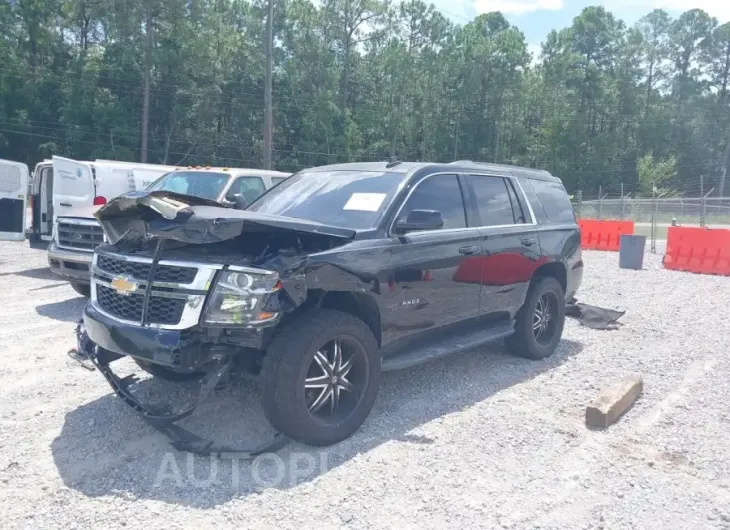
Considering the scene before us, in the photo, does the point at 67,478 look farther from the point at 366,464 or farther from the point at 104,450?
the point at 366,464

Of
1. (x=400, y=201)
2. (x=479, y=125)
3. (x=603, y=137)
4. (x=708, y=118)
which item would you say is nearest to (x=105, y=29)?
(x=479, y=125)

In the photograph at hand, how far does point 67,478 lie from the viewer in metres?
3.90

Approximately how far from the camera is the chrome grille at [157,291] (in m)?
3.98

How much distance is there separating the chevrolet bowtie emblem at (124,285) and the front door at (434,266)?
1787 millimetres

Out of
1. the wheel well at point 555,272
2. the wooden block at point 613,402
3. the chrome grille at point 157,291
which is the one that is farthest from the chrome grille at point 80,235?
the wooden block at point 613,402

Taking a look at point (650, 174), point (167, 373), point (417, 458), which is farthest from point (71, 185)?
point (650, 174)

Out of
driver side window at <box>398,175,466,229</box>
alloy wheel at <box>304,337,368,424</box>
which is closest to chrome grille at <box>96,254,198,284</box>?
alloy wheel at <box>304,337,368,424</box>

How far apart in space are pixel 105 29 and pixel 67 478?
164 ft

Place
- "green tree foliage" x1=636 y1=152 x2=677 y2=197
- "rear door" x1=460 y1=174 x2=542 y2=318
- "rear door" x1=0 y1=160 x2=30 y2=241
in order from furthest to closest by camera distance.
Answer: "green tree foliage" x1=636 y1=152 x2=677 y2=197
"rear door" x1=0 y1=160 x2=30 y2=241
"rear door" x1=460 y1=174 x2=542 y2=318

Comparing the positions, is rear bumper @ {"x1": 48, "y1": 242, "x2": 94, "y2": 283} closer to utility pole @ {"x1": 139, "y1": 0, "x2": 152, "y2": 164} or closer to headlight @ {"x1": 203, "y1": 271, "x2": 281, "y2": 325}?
headlight @ {"x1": 203, "y1": 271, "x2": 281, "y2": 325}

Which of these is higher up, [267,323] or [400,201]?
[400,201]

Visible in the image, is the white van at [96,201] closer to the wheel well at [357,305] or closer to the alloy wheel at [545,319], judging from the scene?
the wheel well at [357,305]

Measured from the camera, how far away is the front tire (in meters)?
4.06

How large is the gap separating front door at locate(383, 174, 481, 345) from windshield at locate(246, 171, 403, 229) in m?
0.22
